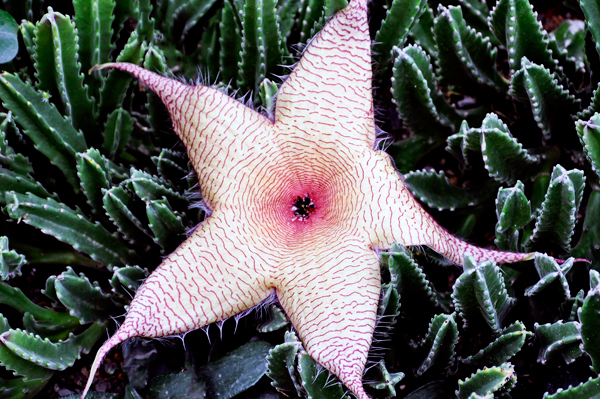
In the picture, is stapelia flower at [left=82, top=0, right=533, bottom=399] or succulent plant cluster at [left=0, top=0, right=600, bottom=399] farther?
succulent plant cluster at [left=0, top=0, right=600, bottom=399]

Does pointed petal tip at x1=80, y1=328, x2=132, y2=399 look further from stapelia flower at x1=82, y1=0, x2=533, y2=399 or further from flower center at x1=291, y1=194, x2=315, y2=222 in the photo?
flower center at x1=291, y1=194, x2=315, y2=222

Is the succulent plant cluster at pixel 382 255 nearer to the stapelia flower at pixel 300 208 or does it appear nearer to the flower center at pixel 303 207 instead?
the stapelia flower at pixel 300 208

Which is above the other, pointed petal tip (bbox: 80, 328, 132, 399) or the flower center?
the flower center

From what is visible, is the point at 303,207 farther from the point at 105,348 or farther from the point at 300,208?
the point at 105,348

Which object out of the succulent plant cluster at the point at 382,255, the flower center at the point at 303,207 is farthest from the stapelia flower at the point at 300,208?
the succulent plant cluster at the point at 382,255

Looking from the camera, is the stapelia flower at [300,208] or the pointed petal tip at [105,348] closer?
the pointed petal tip at [105,348]

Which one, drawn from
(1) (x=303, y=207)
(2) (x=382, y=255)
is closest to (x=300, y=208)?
(1) (x=303, y=207)

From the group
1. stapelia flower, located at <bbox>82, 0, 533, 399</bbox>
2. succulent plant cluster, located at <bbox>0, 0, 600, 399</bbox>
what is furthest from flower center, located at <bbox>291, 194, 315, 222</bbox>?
succulent plant cluster, located at <bbox>0, 0, 600, 399</bbox>
